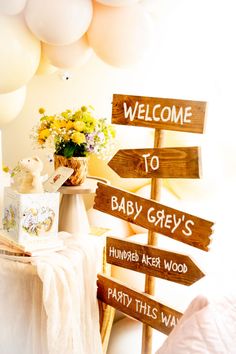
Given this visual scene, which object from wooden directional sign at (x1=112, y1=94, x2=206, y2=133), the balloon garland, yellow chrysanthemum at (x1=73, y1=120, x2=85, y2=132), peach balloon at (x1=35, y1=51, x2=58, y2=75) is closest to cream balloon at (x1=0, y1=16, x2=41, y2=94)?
the balloon garland

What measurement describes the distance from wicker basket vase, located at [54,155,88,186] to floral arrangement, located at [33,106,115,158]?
0.02 metres

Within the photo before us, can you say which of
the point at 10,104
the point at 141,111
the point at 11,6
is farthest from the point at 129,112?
the point at 10,104

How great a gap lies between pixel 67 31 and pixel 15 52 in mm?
212

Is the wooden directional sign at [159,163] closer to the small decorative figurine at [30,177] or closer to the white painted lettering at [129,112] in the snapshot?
the white painted lettering at [129,112]

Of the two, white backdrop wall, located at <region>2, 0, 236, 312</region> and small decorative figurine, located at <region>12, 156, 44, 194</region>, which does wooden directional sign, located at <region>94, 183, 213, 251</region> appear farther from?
white backdrop wall, located at <region>2, 0, 236, 312</region>

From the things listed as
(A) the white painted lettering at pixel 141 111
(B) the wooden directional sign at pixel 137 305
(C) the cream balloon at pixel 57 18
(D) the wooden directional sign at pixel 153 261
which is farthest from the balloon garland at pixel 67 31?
(B) the wooden directional sign at pixel 137 305

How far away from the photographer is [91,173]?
2.33 m

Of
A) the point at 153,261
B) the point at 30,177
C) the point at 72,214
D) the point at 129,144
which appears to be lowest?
the point at 153,261

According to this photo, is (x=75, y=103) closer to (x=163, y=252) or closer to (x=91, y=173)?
(x=91, y=173)

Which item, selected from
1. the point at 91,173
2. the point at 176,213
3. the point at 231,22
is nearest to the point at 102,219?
the point at 91,173

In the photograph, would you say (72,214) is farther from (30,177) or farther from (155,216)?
(155,216)

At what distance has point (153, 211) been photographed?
1.63 metres

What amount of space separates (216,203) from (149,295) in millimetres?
531

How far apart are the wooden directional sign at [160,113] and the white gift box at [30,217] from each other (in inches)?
15.2
